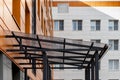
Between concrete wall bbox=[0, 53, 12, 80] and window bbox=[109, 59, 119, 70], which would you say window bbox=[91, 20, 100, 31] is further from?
concrete wall bbox=[0, 53, 12, 80]

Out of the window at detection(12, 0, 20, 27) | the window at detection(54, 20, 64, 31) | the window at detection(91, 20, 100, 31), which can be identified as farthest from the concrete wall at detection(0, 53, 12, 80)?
the window at detection(91, 20, 100, 31)

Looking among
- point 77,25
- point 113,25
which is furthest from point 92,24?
point 113,25

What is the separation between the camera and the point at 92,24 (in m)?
57.8

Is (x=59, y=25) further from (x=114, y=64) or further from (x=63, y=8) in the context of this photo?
(x=114, y=64)

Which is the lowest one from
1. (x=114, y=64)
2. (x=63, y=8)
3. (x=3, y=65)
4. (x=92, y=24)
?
(x=3, y=65)

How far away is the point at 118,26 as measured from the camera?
190 ft

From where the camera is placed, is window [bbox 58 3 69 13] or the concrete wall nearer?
the concrete wall

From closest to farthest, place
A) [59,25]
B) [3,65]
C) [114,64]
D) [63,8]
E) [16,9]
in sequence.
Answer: [3,65]
[16,9]
[63,8]
[114,64]
[59,25]

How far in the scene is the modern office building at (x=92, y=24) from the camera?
188 ft

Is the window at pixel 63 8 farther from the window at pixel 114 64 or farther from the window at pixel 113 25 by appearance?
the window at pixel 114 64

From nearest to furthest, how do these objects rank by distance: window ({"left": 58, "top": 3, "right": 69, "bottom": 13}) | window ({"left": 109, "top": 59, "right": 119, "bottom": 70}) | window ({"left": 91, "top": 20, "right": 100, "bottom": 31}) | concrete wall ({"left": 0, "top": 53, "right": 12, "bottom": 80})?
concrete wall ({"left": 0, "top": 53, "right": 12, "bottom": 80})
window ({"left": 58, "top": 3, "right": 69, "bottom": 13})
window ({"left": 109, "top": 59, "right": 119, "bottom": 70})
window ({"left": 91, "top": 20, "right": 100, "bottom": 31})

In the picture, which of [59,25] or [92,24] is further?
[59,25]

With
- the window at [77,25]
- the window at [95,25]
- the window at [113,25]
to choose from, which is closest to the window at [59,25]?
the window at [77,25]

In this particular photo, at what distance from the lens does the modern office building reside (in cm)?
5716
